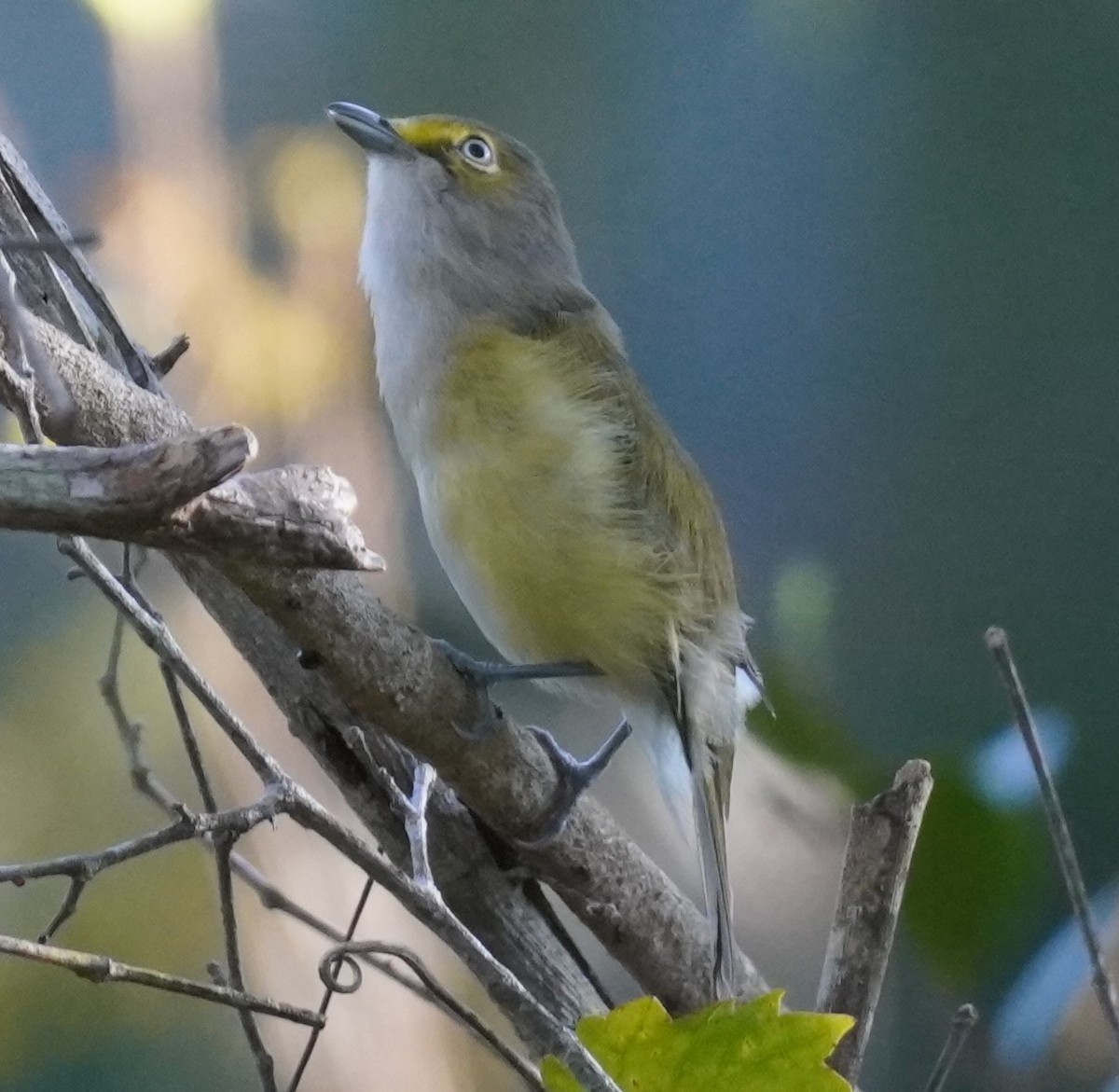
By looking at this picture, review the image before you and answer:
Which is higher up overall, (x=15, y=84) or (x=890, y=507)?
(x=15, y=84)

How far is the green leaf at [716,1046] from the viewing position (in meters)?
0.64

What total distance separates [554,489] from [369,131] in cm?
37

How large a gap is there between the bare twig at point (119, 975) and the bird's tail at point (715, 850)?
0.33m

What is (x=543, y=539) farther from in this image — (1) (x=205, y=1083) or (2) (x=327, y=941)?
(1) (x=205, y=1083)

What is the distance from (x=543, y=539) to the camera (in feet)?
2.71

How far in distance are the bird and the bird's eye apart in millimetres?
29

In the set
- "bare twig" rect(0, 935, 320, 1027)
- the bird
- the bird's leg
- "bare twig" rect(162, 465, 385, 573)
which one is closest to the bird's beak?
the bird

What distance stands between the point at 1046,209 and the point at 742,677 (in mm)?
677

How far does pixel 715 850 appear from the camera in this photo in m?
0.85

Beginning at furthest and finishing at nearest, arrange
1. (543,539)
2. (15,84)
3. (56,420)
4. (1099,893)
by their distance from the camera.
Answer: (1099,893) → (15,84) → (543,539) → (56,420)

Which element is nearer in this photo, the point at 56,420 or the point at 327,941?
the point at 56,420

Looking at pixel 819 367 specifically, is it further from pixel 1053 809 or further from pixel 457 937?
pixel 457 937

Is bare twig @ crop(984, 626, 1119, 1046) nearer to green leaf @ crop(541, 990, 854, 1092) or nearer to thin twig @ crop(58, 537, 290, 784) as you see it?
green leaf @ crop(541, 990, 854, 1092)

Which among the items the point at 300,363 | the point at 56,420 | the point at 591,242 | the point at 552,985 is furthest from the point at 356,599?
the point at 591,242
